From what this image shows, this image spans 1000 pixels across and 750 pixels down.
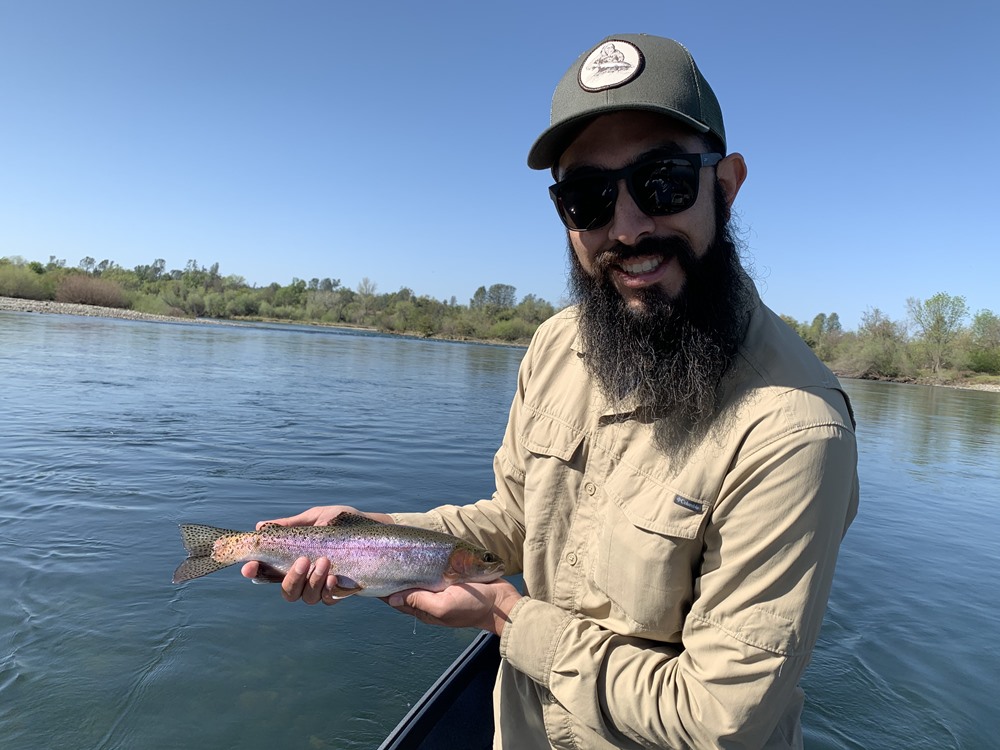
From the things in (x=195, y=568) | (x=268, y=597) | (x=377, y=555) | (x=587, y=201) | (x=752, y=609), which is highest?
(x=587, y=201)

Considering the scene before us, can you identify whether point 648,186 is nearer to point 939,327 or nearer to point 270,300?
point 939,327

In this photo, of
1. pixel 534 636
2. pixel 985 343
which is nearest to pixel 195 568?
pixel 534 636

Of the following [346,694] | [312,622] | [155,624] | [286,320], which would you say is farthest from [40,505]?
[286,320]

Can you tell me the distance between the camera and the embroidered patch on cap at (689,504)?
6.39 ft

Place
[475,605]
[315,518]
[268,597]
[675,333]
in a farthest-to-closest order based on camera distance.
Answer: [268,597] → [315,518] → [475,605] → [675,333]

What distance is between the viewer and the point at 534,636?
6.97 feet

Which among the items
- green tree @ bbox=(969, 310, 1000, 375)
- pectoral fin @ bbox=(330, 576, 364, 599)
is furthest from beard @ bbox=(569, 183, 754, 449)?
green tree @ bbox=(969, 310, 1000, 375)

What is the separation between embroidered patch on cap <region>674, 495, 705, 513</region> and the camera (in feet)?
6.39

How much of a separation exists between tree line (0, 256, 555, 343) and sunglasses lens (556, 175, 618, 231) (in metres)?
104

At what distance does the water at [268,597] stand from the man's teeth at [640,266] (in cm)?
440

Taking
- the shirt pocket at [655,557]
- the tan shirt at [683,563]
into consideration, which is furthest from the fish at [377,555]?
the shirt pocket at [655,557]

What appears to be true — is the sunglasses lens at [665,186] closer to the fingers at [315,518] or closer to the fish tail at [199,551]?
the fingers at [315,518]

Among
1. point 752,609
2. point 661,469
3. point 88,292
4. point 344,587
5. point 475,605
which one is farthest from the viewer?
point 88,292

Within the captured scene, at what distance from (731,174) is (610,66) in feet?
2.02
